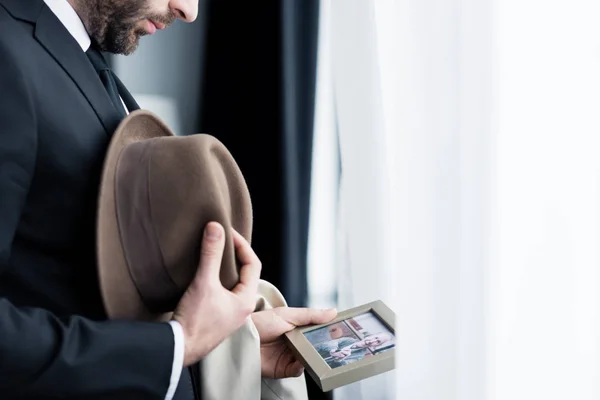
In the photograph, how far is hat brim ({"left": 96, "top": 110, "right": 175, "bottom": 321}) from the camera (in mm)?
790

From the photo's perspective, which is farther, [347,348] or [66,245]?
[347,348]

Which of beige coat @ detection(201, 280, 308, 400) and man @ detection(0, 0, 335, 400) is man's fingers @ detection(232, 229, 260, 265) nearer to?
man @ detection(0, 0, 335, 400)

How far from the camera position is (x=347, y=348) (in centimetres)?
98

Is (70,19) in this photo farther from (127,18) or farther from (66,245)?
(66,245)

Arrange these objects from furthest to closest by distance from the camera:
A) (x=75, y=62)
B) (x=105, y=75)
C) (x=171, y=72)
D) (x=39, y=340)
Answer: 1. (x=171, y=72)
2. (x=105, y=75)
3. (x=75, y=62)
4. (x=39, y=340)

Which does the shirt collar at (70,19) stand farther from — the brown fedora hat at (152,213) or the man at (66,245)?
the brown fedora hat at (152,213)

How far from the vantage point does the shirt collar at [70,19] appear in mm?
871

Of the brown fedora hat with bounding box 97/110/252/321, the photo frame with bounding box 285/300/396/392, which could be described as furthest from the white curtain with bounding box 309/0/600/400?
the brown fedora hat with bounding box 97/110/252/321

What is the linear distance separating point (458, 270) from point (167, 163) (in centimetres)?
41

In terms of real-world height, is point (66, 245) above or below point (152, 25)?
below

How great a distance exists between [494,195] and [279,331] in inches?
18.4

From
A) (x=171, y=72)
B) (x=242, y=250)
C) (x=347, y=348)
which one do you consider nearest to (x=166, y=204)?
(x=242, y=250)

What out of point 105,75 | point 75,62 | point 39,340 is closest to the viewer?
point 39,340

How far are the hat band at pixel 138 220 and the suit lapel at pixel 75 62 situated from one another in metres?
0.07
